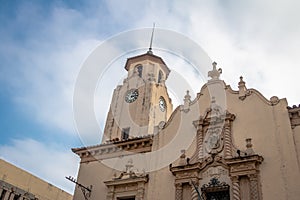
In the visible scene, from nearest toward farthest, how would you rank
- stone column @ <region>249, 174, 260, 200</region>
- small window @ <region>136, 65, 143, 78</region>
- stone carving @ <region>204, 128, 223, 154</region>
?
1. stone column @ <region>249, 174, 260, 200</region>
2. stone carving @ <region>204, 128, 223, 154</region>
3. small window @ <region>136, 65, 143, 78</region>

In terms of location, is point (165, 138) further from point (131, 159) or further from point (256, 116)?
point (256, 116)

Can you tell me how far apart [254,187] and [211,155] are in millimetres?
3462

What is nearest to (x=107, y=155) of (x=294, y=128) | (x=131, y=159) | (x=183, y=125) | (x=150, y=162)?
(x=131, y=159)

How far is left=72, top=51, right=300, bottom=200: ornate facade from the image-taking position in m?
20.1

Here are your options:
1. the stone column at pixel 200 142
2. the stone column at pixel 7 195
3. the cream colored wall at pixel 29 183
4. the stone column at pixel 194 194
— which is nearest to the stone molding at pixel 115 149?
the stone column at pixel 200 142

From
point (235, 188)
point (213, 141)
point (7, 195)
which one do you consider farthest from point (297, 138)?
point (7, 195)

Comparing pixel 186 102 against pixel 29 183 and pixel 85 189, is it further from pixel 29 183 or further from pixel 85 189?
pixel 29 183

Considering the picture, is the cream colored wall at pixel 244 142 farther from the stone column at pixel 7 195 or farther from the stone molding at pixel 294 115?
the stone column at pixel 7 195

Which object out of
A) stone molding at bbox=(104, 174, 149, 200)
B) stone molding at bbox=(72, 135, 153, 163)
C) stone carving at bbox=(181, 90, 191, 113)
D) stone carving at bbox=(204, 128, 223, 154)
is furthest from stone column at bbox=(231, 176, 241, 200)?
stone molding at bbox=(72, 135, 153, 163)

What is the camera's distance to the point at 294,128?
21.0m

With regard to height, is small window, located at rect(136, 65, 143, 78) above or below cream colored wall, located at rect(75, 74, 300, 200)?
above

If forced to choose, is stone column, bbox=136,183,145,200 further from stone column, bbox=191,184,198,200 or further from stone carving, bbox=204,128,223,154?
stone carving, bbox=204,128,223,154

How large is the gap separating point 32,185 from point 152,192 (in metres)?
22.0

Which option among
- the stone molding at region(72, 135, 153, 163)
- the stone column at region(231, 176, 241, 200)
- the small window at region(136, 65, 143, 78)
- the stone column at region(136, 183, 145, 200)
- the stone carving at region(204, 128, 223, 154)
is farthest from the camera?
the small window at region(136, 65, 143, 78)
